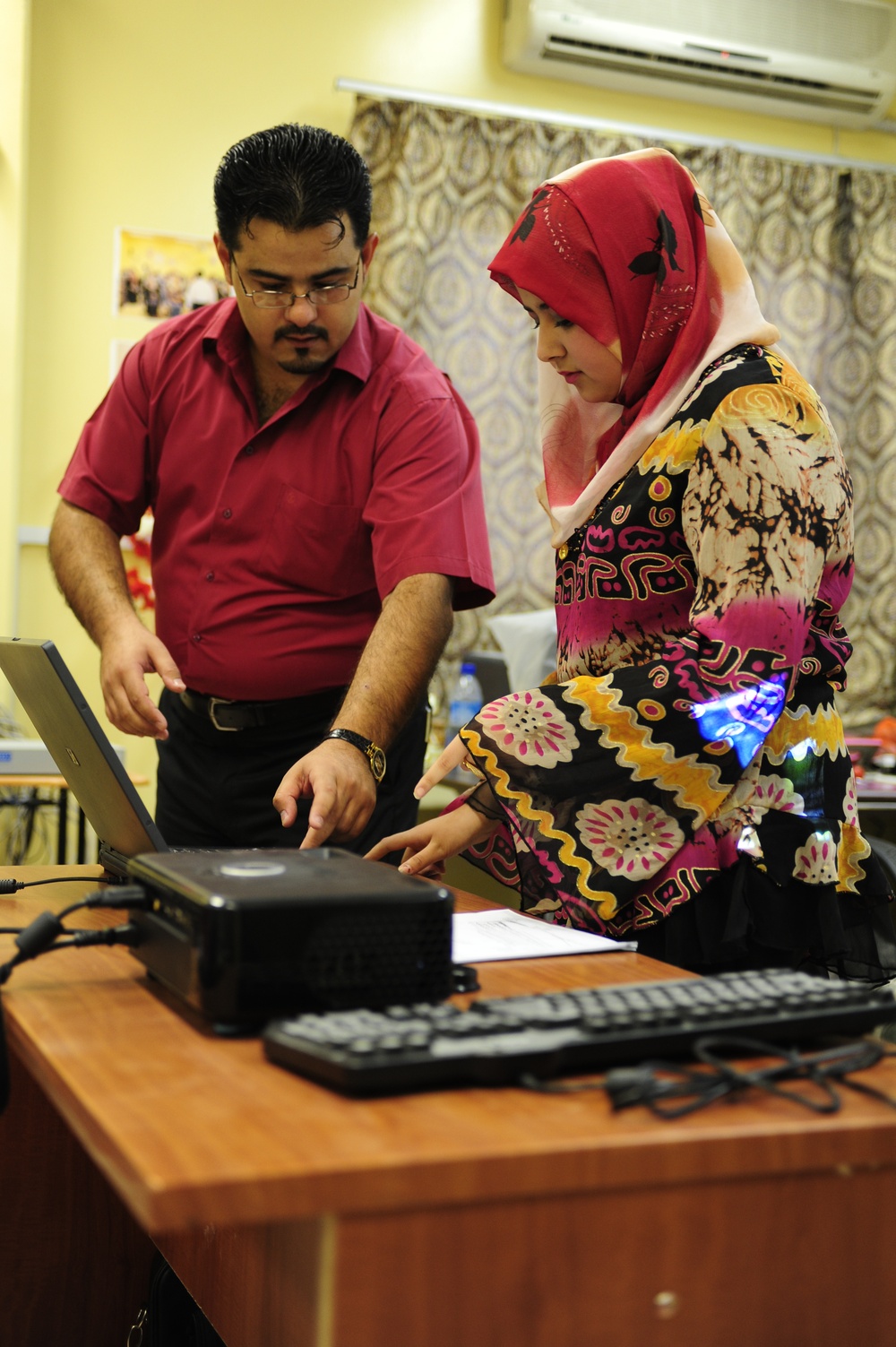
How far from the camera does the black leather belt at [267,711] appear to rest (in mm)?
1817

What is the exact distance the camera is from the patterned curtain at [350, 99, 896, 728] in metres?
3.99

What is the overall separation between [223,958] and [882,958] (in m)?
0.74

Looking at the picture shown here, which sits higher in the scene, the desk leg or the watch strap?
the watch strap

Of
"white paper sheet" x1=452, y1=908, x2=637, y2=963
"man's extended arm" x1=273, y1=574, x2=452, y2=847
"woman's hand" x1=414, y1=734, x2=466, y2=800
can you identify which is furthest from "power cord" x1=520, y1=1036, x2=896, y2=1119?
"man's extended arm" x1=273, y1=574, x2=452, y2=847

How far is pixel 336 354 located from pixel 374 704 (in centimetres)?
57

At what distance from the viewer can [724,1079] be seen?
658mm

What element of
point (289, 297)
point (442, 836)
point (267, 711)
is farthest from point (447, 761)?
point (289, 297)

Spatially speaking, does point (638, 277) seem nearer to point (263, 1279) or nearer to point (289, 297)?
point (289, 297)

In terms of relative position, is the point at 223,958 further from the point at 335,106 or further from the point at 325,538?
the point at 335,106

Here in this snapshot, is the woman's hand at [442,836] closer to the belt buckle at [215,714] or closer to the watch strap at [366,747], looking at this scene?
the watch strap at [366,747]

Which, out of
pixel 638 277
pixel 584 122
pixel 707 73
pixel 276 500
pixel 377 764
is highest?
pixel 707 73

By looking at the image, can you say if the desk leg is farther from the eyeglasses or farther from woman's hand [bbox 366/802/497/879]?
the eyeglasses

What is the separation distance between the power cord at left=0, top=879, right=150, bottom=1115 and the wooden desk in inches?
3.3

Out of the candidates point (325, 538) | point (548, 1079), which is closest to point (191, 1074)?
point (548, 1079)
